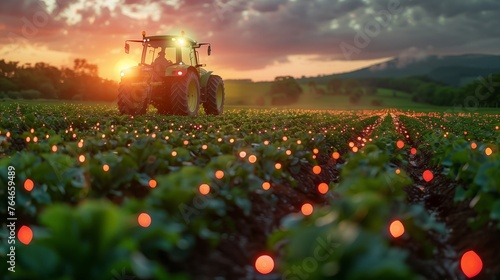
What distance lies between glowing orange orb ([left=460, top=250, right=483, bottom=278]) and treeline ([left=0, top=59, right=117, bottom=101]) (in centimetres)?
5143

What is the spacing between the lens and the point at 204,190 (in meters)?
4.36

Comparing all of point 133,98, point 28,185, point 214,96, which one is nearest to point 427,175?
point 28,185

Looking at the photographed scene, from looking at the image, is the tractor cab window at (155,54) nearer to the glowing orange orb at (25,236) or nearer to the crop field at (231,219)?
the crop field at (231,219)

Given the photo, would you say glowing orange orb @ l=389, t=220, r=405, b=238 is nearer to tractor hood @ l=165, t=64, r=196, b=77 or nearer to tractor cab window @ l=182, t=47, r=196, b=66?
tractor hood @ l=165, t=64, r=196, b=77

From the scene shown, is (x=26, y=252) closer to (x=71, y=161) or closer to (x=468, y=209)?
(x=71, y=161)

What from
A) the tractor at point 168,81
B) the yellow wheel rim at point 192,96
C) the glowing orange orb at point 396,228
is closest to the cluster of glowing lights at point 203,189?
the glowing orange orb at point 396,228

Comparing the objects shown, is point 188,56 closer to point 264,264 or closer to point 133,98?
point 133,98

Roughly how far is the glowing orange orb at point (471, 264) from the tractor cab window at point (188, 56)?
15590 millimetres

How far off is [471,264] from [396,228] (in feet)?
2.62

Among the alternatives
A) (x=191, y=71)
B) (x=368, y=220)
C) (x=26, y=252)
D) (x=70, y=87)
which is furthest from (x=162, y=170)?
(x=70, y=87)

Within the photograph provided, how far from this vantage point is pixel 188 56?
63.9 ft

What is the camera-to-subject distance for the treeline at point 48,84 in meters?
53.7

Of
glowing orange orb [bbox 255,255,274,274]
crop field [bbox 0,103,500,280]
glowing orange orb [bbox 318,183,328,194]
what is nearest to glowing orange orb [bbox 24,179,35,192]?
crop field [bbox 0,103,500,280]

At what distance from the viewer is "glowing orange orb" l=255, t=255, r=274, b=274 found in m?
3.95
